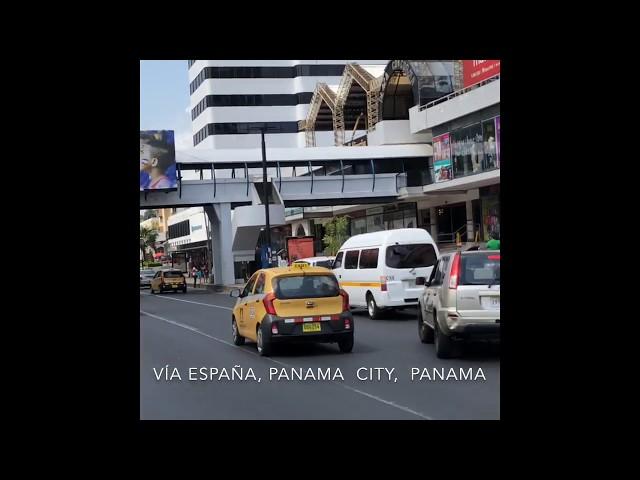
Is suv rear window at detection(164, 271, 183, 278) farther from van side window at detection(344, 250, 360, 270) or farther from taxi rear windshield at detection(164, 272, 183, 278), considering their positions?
van side window at detection(344, 250, 360, 270)

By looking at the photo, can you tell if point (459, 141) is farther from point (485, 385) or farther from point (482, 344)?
point (485, 385)

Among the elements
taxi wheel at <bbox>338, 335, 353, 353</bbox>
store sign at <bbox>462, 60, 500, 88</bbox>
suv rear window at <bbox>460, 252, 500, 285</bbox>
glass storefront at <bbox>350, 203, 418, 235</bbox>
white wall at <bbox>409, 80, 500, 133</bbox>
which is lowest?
taxi wheel at <bbox>338, 335, 353, 353</bbox>

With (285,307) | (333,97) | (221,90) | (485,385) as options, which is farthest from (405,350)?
(221,90)

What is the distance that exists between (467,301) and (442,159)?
32.0 metres

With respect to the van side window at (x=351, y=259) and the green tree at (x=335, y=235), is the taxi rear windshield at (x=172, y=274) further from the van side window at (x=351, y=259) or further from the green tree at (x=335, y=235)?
the van side window at (x=351, y=259)

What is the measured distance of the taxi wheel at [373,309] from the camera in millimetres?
20641

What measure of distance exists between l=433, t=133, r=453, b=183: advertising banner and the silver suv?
3022cm

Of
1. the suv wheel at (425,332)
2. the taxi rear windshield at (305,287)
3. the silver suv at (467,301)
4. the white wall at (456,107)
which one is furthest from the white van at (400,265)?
the white wall at (456,107)

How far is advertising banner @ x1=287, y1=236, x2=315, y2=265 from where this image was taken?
143 ft

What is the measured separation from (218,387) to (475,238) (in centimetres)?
3295

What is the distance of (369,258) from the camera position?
20812 mm

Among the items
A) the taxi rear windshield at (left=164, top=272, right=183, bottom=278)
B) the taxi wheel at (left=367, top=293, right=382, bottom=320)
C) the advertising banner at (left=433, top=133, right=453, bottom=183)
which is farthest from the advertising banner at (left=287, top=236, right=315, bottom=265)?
the taxi wheel at (left=367, top=293, right=382, bottom=320)

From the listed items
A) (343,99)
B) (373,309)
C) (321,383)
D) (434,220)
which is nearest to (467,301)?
(321,383)

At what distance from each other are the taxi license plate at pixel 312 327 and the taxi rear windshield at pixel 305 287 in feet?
1.55
